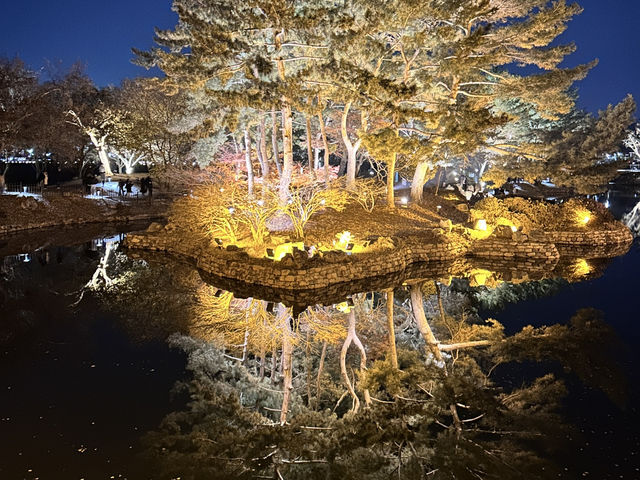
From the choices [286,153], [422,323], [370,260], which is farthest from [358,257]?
[286,153]

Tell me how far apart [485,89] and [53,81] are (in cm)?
2319

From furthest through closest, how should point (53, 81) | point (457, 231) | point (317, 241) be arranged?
1. point (53, 81)
2. point (457, 231)
3. point (317, 241)

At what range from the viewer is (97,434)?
4.36m

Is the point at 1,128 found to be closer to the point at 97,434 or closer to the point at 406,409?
the point at 97,434

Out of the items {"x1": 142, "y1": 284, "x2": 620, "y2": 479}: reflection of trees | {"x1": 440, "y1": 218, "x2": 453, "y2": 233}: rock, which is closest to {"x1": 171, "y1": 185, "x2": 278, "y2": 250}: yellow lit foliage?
{"x1": 142, "y1": 284, "x2": 620, "y2": 479}: reflection of trees

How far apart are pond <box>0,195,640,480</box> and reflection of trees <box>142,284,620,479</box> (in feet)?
0.07

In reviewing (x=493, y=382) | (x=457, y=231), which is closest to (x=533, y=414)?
(x=493, y=382)

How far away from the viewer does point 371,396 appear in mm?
5496

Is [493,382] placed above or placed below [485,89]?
below

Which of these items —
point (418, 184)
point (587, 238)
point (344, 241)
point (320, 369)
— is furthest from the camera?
point (418, 184)

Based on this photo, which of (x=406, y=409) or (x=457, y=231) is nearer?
(x=406, y=409)

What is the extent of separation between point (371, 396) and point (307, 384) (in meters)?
0.89

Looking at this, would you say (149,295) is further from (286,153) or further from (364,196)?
(364,196)

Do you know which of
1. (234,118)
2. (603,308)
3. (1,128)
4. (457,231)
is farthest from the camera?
(1,128)
